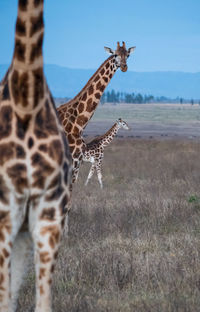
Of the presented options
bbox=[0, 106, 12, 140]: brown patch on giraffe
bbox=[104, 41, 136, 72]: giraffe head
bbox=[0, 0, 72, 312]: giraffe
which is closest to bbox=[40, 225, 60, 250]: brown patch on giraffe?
bbox=[0, 0, 72, 312]: giraffe

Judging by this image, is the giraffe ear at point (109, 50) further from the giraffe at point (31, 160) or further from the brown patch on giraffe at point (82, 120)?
the giraffe at point (31, 160)

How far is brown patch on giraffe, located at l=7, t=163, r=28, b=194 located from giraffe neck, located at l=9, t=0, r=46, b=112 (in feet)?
1.07

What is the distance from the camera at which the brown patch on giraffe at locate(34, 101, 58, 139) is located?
353cm

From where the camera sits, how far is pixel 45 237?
3600 millimetres

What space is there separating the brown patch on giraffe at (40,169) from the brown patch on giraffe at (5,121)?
211mm

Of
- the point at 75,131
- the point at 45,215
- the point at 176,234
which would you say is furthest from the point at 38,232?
the point at 75,131

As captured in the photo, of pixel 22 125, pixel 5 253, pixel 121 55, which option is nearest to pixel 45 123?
pixel 22 125

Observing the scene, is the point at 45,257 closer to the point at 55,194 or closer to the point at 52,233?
the point at 52,233

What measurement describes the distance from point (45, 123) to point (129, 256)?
3.00 meters

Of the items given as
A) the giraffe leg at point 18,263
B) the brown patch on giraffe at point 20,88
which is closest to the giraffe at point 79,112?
the giraffe leg at point 18,263

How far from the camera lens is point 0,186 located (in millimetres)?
3467

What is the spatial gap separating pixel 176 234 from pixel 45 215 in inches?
165

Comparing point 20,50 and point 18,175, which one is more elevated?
point 20,50

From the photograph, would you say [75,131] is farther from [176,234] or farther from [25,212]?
[25,212]
